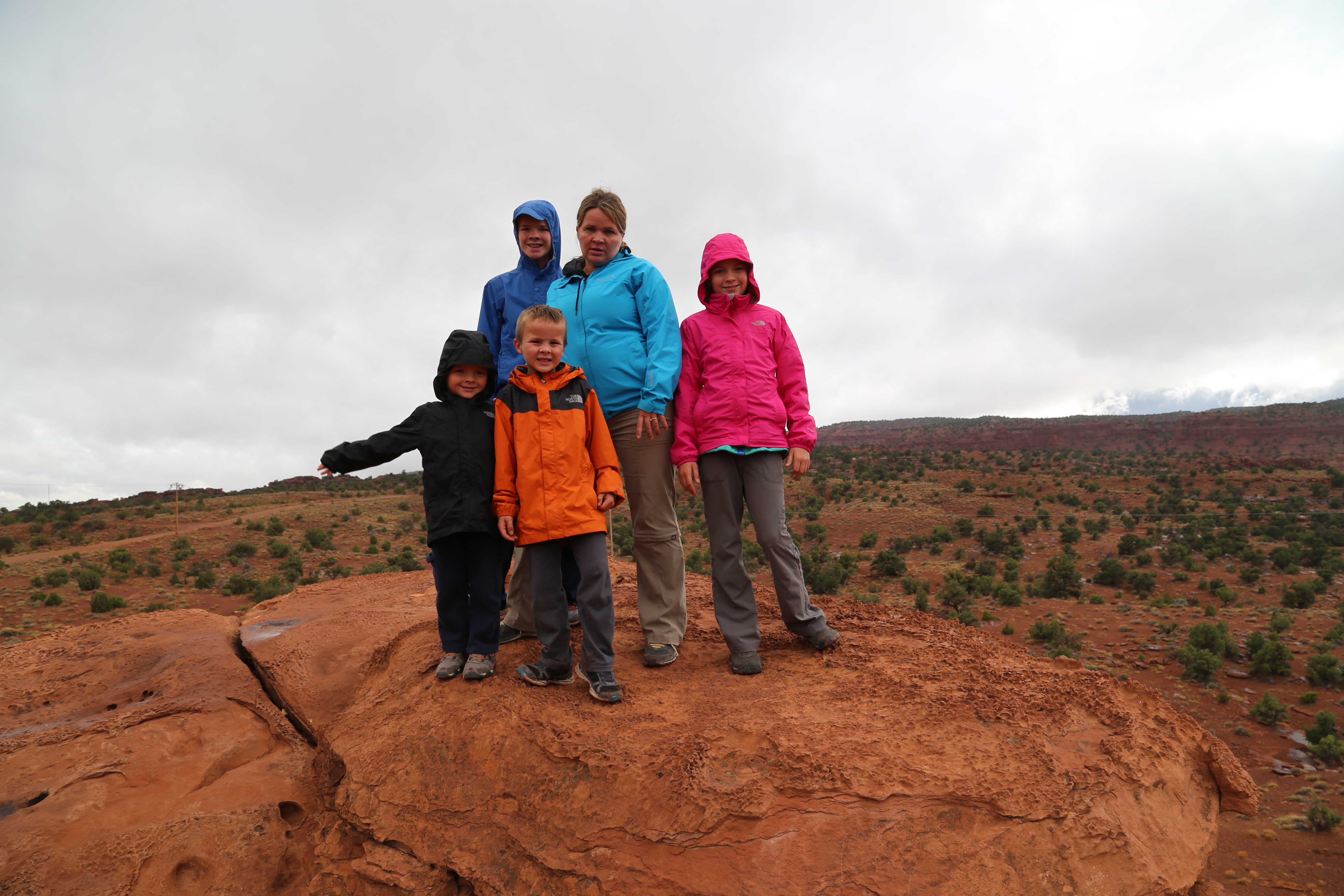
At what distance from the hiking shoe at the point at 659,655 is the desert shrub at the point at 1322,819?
6.05 meters

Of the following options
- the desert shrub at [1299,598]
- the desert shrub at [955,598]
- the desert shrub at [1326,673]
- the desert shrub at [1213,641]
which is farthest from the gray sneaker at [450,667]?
the desert shrub at [1299,598]

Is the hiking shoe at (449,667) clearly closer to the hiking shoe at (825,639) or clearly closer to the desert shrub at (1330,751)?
the hiking shoe at (825,639)

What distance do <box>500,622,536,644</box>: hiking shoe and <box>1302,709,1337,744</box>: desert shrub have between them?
921 cm

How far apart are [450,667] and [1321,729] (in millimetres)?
9911

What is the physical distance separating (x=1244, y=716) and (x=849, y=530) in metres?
15.1

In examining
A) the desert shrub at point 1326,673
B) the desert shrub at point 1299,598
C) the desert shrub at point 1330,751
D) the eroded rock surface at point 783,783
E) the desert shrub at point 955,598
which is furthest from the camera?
the desert shrub at point 955,598

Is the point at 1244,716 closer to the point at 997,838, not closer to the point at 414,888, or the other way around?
the point at 997,838

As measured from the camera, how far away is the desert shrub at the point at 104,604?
12266mm

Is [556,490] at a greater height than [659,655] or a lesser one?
greater

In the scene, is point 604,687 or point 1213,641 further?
point 1213,641

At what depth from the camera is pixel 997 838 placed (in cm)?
222

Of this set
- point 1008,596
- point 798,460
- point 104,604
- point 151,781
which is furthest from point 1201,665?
point 104,604

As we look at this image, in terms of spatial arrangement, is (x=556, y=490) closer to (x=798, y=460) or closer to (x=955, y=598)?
(x=798, y=460)

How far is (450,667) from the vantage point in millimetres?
3404
